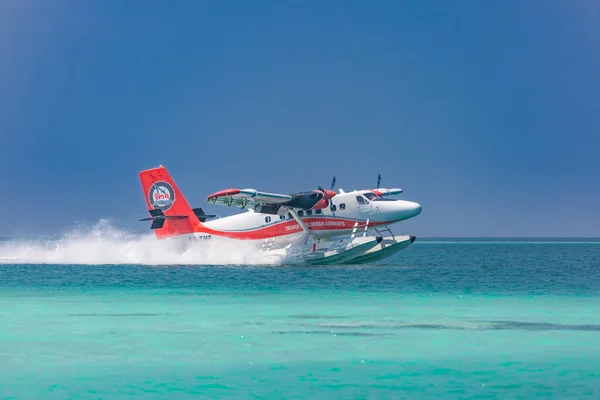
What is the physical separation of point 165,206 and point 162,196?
0.66m

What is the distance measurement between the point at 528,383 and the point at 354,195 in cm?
3173

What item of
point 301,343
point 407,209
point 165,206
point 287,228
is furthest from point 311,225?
point 301,343

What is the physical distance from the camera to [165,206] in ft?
157

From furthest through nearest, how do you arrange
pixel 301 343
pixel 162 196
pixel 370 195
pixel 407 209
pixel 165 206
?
1. pixel 162 196
2. pixel 165 206
3. pixel 370 195
4. pixel 407 209
5. pixel 301 343

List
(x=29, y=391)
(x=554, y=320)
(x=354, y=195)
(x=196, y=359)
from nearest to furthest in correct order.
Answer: (x=29, y=391) → (x=196, y=359) → (x=554, y=320) → (x=354, y=195)

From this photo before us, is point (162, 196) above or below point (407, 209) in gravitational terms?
above

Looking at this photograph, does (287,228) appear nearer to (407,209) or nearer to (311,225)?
(311,225)

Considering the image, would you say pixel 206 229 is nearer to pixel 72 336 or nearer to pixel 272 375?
pixel 72 336

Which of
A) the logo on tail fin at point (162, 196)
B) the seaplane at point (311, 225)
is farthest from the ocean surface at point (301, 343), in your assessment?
the logo on tail fin at point (162, 196)

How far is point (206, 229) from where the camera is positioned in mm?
46906

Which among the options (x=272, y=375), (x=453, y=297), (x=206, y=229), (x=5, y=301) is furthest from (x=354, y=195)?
(x=272, y=375)

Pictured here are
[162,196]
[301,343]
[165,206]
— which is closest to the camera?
[301,343]

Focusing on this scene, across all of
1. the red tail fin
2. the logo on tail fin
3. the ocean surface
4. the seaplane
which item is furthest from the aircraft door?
the ocean surface

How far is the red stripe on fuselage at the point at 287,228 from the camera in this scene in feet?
144
